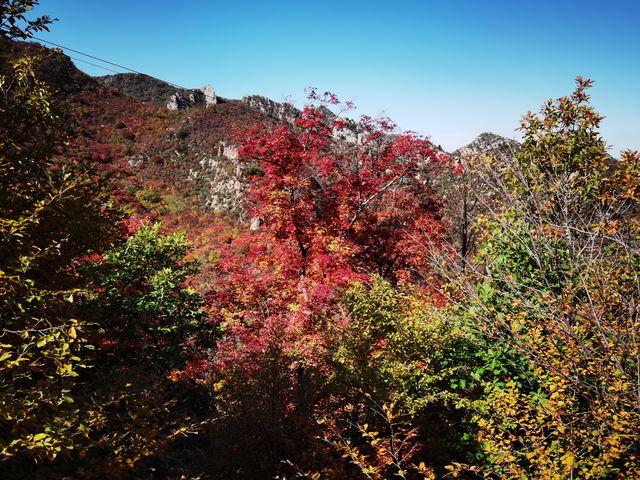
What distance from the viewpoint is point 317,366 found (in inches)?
368

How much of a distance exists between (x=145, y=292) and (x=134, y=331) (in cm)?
132

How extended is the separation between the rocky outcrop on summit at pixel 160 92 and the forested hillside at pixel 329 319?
5424cm

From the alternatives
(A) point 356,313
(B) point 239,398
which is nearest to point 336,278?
(A) point 356,313

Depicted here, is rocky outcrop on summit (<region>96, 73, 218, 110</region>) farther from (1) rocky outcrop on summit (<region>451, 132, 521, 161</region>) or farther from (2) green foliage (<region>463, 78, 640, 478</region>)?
(2) green foliage (<region>463, 78, 640, 478</region>)

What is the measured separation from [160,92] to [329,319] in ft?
251

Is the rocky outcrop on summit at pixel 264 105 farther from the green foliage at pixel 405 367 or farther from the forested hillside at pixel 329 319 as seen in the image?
the green foliage at pixel 405 367

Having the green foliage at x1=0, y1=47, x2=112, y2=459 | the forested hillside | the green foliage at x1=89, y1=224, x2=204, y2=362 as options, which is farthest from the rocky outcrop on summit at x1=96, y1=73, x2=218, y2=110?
the green foliage at x1=0, y1=47, x2=112, y2=459

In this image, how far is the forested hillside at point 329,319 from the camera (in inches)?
166

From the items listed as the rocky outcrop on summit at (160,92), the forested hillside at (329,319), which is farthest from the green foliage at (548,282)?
the rocky outcrop on summit at (160,92)

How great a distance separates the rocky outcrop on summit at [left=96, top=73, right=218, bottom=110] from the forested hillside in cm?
5424

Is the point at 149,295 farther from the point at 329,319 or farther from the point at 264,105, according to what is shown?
the point at 264,105

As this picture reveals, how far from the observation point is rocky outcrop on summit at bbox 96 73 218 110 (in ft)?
203

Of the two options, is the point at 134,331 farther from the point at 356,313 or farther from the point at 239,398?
the point at 356,313

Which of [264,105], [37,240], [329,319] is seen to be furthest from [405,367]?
[264,105]
